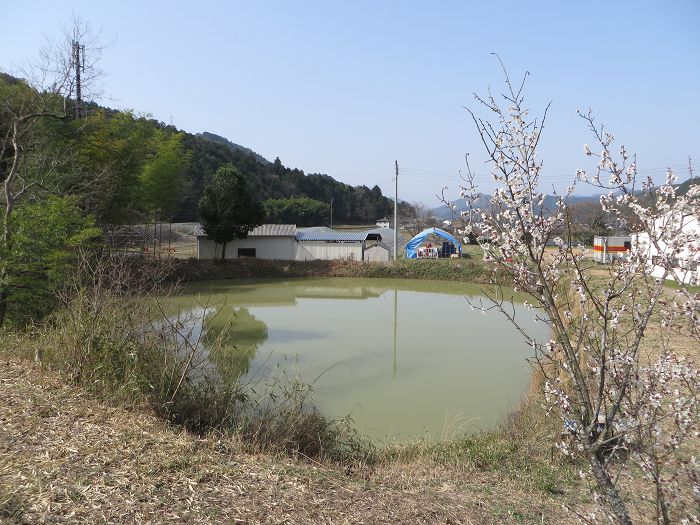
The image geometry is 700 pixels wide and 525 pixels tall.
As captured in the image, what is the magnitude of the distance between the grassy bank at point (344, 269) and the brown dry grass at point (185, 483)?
1349 centimetres

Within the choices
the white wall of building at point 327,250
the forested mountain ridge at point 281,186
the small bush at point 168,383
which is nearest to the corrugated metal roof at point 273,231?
the white wall of building at point 327,250

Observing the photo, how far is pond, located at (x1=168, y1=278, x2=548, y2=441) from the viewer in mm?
4785

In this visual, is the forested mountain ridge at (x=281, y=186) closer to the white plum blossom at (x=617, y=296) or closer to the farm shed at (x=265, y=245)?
the farm shed at (x=265, y=245)

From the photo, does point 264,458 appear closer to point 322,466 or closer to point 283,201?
point 322,466

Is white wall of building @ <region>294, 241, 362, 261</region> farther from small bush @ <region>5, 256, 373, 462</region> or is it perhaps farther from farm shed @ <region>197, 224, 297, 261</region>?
small bush @ <region>5, 256, 373, 462</region>

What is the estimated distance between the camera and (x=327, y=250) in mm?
19219

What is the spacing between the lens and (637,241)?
166 centimetres

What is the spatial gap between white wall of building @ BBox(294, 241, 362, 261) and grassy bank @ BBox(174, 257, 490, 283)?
0.95 metres

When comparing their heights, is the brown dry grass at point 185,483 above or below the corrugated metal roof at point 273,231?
below

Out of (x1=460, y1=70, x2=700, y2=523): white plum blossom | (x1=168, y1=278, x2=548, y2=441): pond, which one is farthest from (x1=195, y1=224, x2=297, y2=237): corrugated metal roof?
(x1=460, y1=70, x2=700, y2=523): white plum blossom

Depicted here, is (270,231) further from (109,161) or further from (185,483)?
(185,483)

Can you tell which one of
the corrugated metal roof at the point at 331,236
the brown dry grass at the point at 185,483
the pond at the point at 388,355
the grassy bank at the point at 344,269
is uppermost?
the corrugated metal roof at the point at 331,236

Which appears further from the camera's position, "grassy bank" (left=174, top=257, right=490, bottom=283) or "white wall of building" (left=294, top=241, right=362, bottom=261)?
"white wall of building" (left=294, top=241, right=362, bottom=261)

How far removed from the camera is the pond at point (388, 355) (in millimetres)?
4785
